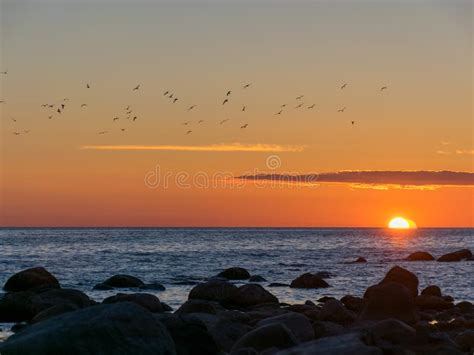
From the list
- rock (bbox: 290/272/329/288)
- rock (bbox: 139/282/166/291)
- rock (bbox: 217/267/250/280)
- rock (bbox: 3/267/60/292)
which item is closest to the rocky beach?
rock (bbox: 3/267/60/292)

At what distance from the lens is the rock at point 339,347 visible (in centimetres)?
1630

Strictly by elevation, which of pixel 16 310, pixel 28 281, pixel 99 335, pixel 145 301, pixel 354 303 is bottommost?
pixel 16 310

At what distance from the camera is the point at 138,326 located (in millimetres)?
16438

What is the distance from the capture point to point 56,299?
29.5m

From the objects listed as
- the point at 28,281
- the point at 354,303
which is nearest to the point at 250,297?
the point at 354,303

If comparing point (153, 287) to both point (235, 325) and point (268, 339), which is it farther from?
point (268, 339)

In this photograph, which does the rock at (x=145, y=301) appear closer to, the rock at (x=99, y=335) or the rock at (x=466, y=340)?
the rock at (x=466, y=340)

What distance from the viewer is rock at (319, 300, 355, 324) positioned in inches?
1125

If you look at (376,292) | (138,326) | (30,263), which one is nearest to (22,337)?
(138,326)

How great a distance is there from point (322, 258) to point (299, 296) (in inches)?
1591

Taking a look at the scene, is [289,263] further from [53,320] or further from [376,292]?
[53,320]

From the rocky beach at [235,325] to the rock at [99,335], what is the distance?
0.06 ft

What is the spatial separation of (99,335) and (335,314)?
14248 millimetres

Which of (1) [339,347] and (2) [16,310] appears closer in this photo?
(1) [339,347]
